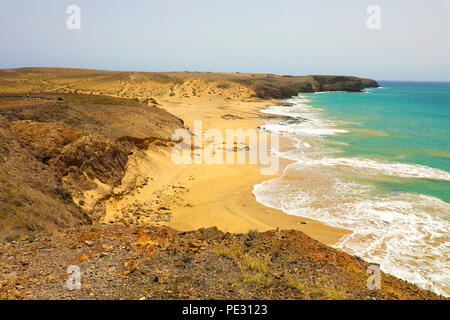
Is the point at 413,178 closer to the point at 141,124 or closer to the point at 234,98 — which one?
the point at 141,124

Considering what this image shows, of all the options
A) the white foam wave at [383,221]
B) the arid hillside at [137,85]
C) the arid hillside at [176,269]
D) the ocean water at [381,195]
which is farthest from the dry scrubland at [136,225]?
the arid hillside at [137,85]

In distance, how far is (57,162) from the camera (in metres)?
10.6

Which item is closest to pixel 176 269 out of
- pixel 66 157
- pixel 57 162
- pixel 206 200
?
pixel 206 200

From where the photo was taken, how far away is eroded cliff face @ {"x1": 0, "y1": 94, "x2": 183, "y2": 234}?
296 inches

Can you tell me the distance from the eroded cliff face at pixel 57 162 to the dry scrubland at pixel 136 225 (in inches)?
1.6

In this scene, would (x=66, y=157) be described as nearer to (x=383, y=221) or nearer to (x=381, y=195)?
(x=383, y=221)

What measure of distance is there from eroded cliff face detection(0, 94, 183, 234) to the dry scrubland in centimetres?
4

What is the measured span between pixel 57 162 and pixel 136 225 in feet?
14.7

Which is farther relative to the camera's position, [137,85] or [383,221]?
[137,85]

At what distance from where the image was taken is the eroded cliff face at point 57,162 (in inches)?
296

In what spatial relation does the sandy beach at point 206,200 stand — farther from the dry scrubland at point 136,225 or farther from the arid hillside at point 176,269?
the arid hillside at point 176,269

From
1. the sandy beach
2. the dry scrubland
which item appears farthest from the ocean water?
the dry scrubland

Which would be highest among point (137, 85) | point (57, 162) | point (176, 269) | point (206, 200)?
point (137, 85)

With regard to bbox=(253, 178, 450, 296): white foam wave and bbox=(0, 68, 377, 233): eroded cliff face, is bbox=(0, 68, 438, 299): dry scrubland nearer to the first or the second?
bbox=(0, 68, 377, 233): eroded cliff face
